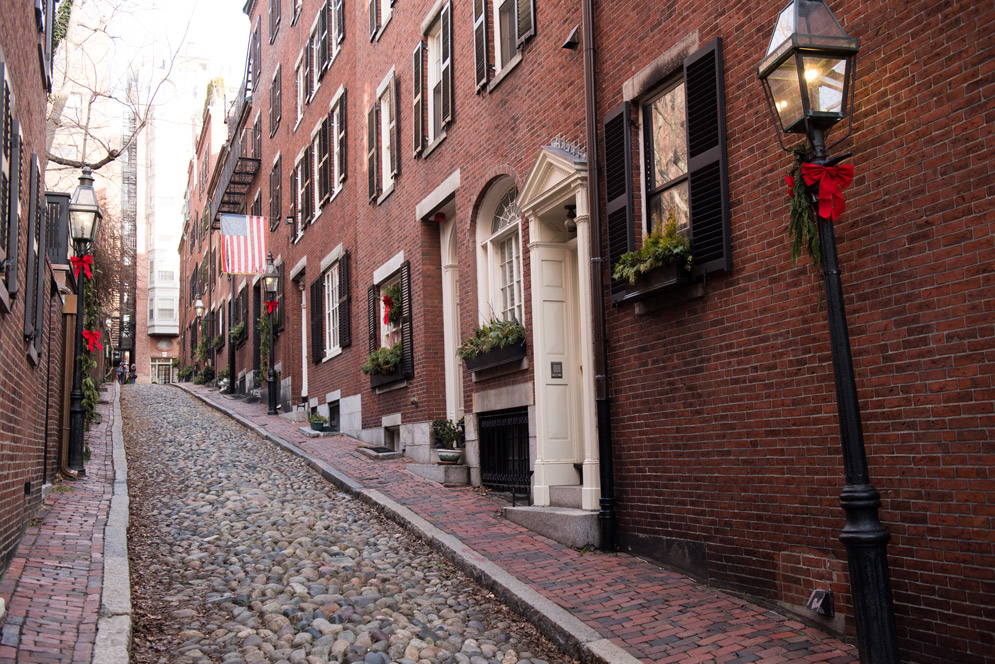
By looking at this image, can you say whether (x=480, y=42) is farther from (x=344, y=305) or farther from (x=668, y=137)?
(x=344, y=305)

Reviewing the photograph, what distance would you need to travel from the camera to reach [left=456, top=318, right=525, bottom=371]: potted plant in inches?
406

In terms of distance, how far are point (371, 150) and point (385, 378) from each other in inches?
177

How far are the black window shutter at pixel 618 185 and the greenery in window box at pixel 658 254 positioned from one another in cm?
30

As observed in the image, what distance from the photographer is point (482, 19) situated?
11.5 metres

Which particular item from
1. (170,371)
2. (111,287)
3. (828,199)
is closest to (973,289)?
(828,199)

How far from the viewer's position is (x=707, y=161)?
6934mm

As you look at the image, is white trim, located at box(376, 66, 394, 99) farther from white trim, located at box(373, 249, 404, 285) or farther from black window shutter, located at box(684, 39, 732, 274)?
black window shutter, located at box(684, 39, 732, 274)

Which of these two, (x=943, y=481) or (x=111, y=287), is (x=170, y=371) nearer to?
(x=111, y=287)

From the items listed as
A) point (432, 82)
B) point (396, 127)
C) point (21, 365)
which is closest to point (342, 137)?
point (396, 127)

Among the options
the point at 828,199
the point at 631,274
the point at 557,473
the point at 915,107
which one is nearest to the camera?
the point at 828,199

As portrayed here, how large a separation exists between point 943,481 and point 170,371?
68.0 m

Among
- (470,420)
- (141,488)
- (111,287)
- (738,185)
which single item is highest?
(111,287)

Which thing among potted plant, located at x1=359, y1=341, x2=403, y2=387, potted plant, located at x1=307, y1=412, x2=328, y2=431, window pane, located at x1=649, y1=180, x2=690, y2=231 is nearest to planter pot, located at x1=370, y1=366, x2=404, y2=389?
potted plant, located at x1=359, y1=341, x2=403, y2=387

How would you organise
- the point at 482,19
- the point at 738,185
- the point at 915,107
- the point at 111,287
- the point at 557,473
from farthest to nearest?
the point at 111,287
the point at 482,19
the point at 557,473
the point at 738,185
the point at 915,107
